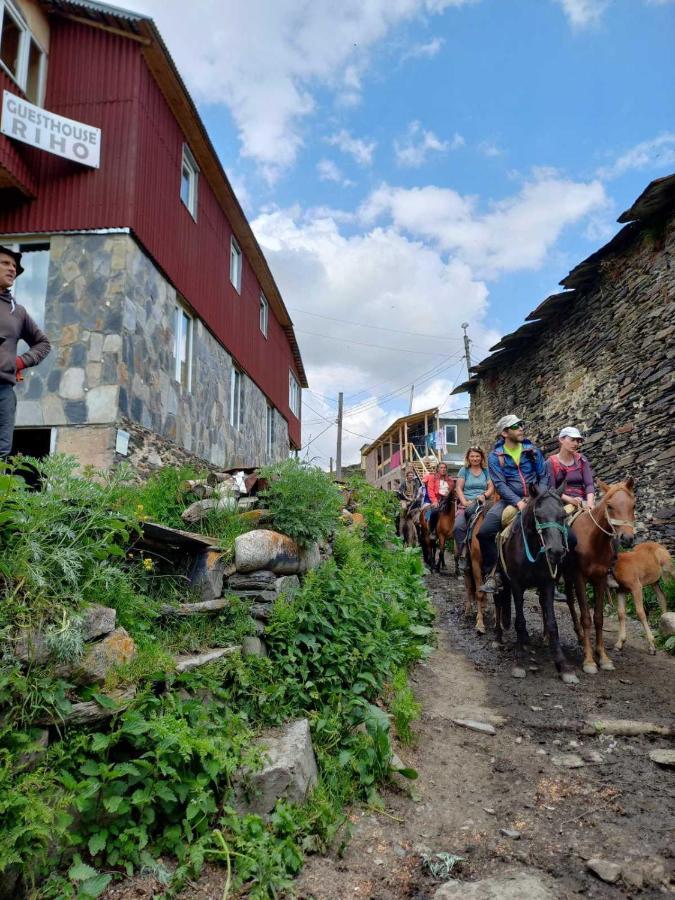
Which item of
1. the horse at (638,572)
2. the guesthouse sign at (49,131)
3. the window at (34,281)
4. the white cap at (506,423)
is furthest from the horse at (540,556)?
the guesthouse sign at (49,131)

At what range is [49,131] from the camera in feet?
30.2

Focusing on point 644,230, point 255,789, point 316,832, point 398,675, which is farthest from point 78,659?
point 644,230

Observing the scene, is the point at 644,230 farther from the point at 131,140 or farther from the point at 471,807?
the point at 471,807

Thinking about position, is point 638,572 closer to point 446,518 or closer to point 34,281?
point 446,518

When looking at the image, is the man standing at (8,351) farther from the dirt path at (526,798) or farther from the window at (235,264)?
the window at (235,264)

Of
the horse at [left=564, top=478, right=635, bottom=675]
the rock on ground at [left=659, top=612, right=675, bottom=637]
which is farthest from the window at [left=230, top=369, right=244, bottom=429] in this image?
the rock on ground at [left=659, top=612, right=675, bottom=637]

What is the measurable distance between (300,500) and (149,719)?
2.78 m

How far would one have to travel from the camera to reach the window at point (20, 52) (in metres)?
9.12

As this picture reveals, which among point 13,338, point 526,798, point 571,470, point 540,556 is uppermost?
point 13,338

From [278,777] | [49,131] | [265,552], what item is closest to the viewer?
[278,777]

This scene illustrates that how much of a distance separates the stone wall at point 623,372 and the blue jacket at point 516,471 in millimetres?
3675

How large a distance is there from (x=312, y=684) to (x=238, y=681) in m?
0.59

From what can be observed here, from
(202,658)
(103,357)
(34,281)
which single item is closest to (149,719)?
(202,658)

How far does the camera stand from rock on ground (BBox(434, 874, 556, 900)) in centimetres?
291
